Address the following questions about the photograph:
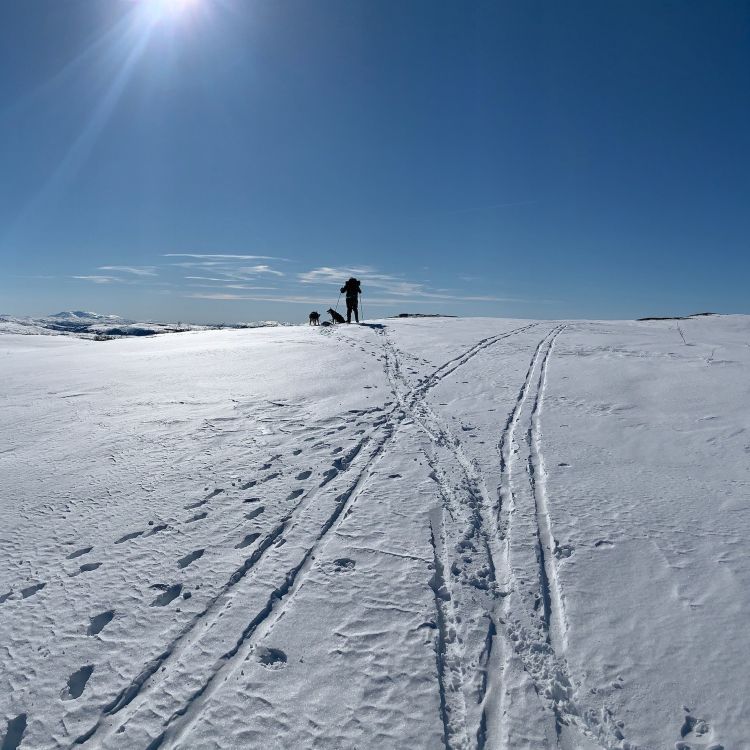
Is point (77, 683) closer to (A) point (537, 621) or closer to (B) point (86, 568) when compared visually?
(B) point (86, 568)

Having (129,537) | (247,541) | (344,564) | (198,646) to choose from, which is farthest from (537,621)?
(129,537)

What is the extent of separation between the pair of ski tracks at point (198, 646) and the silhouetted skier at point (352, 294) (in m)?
19.0

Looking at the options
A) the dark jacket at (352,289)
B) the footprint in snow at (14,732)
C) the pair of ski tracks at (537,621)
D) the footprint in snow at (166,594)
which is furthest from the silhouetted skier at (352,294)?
the footprint in snow at (14,732)

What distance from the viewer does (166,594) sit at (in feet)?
12.2

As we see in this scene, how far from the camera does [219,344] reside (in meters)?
15.8

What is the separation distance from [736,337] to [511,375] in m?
12.4

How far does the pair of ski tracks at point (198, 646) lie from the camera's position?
2711 millimetres

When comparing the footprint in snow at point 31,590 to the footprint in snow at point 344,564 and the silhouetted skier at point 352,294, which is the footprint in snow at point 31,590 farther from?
the silhouetted skier at point 352,294

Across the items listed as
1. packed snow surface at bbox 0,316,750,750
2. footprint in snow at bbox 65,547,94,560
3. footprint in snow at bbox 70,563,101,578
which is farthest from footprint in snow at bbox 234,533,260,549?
footprint in snow at bbox 65,547,94,560

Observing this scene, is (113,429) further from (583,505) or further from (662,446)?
(662,446)

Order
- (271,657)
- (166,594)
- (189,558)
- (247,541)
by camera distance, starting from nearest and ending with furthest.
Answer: (271,657)
(166,594)
(189,558)
(247,541)

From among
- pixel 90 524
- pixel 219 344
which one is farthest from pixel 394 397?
pixel 219 344

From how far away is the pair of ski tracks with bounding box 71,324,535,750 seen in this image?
271cm

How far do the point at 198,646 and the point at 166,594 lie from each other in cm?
68
